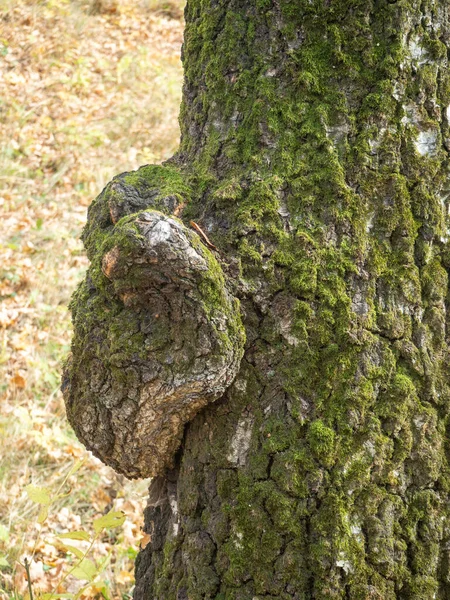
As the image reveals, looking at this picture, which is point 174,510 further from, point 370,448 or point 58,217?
point 58,217

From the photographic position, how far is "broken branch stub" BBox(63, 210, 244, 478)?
1496 millimetres

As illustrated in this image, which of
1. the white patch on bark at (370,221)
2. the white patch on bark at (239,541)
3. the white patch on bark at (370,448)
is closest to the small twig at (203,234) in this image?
the white patch on bark at (370,221)

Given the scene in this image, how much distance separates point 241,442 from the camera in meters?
1.58

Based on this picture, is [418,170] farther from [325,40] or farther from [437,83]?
[325,40]

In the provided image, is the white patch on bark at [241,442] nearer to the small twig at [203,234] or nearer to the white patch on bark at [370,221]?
the small twig at [203,234]

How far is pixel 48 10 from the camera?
7699 mm

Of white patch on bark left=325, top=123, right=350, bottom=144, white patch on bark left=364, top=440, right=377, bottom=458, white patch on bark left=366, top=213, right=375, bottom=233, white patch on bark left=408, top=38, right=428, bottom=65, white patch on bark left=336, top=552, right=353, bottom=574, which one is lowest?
white patch on bark left=336, top=552, right=353, bottom=574

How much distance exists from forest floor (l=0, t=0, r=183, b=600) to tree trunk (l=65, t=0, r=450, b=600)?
436 millimetres

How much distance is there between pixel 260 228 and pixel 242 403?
497mm

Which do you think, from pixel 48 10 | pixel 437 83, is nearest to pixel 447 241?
pixel 437 83

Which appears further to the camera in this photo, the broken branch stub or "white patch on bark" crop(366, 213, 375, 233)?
"white patch on bark" crop(366, 213, 375, 233)

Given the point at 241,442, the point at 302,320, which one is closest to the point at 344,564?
the point at 241,442

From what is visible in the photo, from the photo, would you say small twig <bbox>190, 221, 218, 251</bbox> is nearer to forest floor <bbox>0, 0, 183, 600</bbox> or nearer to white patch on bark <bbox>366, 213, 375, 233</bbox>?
white patch on bark <bbox>366, 213, 375, 233</bbox>

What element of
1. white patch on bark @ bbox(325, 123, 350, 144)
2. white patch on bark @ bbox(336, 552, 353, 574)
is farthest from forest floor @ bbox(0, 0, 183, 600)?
white patch on bark @ bbox(325, 123, 350, 144)
